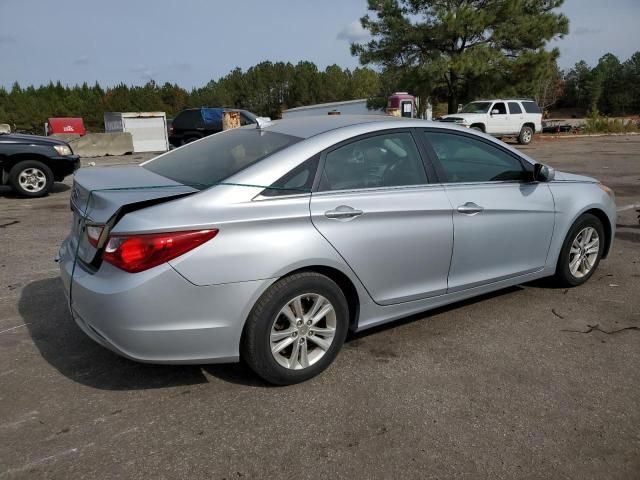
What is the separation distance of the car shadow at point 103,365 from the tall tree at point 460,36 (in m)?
25.1

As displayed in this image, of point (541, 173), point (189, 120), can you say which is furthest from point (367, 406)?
point (189, 120)

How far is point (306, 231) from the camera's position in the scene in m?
3.07

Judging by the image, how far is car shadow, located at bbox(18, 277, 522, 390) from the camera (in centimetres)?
325

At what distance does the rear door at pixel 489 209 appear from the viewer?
383cm

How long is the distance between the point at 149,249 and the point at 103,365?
3.73 ft

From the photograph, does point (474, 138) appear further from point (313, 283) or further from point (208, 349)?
point (208, 349)

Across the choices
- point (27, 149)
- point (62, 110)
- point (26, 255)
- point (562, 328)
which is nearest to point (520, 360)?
point (562, 328)

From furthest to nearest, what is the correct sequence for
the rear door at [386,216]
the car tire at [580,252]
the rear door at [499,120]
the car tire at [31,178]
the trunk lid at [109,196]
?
the rear door at [499,120] < the car tire at [31,178] < the car tire at [580,252] < the rear door at [386,216] < the trunk lid at [109,196]

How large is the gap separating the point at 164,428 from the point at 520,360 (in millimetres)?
2219

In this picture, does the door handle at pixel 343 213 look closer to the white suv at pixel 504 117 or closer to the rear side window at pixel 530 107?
the white suv at pixel 504 117

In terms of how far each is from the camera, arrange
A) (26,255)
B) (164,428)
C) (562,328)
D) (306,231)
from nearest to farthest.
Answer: (164,428)
(306,231)
(562,328)
(26,255)

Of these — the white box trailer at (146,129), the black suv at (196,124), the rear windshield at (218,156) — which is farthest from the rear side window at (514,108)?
the rear windshield at (218,156)

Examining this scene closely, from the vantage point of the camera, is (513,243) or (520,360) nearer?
(520,360)

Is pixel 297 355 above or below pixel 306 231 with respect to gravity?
below
